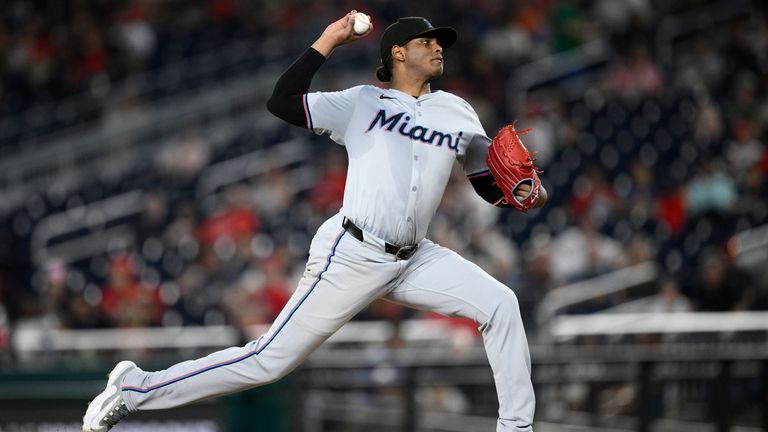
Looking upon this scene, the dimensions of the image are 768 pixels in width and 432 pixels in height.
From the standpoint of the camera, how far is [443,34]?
4.74 meters

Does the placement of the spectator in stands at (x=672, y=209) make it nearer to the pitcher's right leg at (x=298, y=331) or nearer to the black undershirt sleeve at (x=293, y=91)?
the pitcher's right leg at (x=298, y=331)

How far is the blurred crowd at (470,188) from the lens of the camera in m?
10.6

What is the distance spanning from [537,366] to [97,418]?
356cm

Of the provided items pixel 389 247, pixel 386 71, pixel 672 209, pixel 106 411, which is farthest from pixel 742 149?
pixel 106 411

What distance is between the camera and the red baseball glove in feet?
15.2

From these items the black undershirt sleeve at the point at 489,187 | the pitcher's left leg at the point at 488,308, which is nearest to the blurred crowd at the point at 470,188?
the black undershirt sleeve at the point at 489,187

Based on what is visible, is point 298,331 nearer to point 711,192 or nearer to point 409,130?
point 409,130

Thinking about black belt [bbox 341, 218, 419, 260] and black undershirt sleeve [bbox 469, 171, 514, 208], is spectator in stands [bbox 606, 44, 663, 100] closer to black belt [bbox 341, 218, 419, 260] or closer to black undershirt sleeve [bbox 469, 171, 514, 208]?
black undershirt sleeve [bbox 469, 171, 514, 208]

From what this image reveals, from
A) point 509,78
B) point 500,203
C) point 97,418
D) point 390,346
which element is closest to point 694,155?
point 509,78

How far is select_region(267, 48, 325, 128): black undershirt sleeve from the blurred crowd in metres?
5.23

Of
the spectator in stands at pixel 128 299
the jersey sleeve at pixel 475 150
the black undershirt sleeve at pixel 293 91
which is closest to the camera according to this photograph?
the black undershirt sleeve at pixel 293 91

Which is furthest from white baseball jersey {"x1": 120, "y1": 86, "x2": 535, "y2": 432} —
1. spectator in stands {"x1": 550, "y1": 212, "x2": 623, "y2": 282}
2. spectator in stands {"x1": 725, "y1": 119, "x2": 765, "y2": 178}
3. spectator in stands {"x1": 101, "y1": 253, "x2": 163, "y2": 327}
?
Answer: spectator in stands {"x1": 725, "y1": 119, "x2": 765, "y2": 178}

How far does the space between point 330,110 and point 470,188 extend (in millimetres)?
7096

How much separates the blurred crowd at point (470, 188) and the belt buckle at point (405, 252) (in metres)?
4.93
